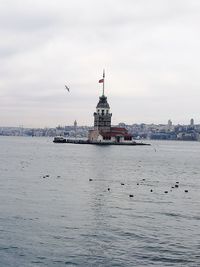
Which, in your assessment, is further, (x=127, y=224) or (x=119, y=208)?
(x=119, y=208)

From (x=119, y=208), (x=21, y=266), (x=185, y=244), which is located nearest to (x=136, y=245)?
(x=185, y=244)

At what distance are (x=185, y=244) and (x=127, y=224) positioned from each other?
669 centimetres

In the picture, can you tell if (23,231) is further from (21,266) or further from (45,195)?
(45,195)

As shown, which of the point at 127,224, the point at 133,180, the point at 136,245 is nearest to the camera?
the point at 136,245

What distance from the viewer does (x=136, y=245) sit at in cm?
3284

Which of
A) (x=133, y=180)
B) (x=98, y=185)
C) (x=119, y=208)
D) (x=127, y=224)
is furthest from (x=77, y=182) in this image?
(x=127, y=224)

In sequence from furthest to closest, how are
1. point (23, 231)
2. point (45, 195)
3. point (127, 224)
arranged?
1. point (45, 195)
2. point (127, 224)
3. point (23, 231)

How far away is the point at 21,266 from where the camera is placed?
28.3 m

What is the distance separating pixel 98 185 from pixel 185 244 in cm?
3327

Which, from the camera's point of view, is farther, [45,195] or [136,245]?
[45,195]

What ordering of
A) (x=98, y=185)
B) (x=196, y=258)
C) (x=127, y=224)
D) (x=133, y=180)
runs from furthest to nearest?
(x=133, y=180) → (x=98, y=185) → (x=127, y=224) → (x=196, y=258)

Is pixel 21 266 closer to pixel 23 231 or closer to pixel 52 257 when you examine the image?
pixel 52 257

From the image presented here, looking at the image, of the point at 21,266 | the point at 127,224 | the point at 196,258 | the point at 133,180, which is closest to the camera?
the point at 21,266

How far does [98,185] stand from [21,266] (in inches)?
1502
